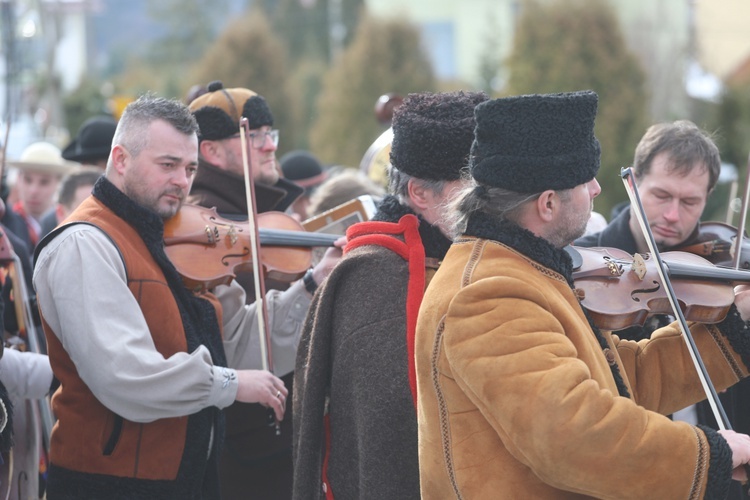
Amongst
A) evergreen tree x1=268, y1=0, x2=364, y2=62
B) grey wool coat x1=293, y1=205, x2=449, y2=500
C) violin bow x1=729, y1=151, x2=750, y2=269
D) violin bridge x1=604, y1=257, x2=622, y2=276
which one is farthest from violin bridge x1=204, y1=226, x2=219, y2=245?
evergreen tree x1=268, y1=0, x2=364, y2=62

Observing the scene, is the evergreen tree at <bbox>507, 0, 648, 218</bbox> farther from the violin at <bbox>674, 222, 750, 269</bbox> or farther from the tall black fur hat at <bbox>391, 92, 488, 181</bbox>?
the tall black fur hat at <bbox>391, 92, 488, 181</bbox>

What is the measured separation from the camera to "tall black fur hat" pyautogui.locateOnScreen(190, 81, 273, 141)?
4387mm

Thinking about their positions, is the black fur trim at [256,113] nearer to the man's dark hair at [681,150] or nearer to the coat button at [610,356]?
the man's dark hair at [681,150]

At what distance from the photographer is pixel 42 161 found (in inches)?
305

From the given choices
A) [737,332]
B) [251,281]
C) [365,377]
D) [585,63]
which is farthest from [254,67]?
[737,332]

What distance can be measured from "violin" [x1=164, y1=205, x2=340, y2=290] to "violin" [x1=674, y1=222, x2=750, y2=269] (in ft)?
4.27

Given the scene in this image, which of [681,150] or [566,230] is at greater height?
[566,230]

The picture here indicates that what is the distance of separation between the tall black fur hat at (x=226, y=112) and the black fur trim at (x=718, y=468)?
8.37 feet

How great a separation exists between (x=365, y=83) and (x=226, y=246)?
53.1ft

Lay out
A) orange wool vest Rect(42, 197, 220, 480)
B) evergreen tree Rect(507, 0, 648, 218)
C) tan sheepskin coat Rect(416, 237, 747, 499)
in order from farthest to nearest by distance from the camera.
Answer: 1. evergreen tree Rect(507, 0, 648, 218)
2. orange wool vest Rect(42, 197, 220, 480)
3. tan sheepskin coat Rect(416, 237, 747, 499)

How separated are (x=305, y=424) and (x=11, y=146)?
760 inches

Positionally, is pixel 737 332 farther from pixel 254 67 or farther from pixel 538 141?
pixel 254 67

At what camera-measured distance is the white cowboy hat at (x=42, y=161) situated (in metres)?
7.63

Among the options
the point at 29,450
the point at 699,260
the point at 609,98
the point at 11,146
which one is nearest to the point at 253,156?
the point at 29,450
